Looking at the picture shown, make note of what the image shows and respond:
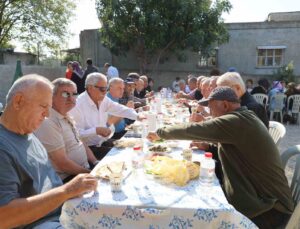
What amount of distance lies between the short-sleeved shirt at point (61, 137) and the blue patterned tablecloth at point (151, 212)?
2.99ft

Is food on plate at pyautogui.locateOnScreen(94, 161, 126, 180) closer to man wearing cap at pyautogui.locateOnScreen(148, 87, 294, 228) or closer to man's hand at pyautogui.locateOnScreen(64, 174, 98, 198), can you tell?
man's hand at pyautogui.locateOnScreen(64, 174, 98, 198)

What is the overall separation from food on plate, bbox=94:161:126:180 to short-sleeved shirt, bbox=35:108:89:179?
2.00 ft

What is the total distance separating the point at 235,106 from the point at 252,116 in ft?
0.56

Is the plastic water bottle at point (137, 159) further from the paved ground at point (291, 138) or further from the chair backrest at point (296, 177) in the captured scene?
the paved ground at point (291, 138)

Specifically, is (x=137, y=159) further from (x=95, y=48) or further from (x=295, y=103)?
(x=95, y=48)

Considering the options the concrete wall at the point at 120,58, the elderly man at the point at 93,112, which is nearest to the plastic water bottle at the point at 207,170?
the elderly man at the point at 93,112

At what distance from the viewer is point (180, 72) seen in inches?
760

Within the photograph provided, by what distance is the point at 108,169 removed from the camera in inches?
82.0

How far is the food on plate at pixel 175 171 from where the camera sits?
6.38ft

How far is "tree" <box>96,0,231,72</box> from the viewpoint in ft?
50.1

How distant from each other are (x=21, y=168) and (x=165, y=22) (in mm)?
14523

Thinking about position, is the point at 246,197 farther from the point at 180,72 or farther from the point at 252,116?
the point at 180,72

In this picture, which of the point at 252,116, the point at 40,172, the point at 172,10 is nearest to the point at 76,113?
the point at 40,172

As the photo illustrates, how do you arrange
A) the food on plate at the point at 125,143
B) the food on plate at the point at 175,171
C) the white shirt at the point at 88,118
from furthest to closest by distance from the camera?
the white shirt at the point at 88,118
the food on plate at the point at 125,143
the food on plate at the point at 175,171
